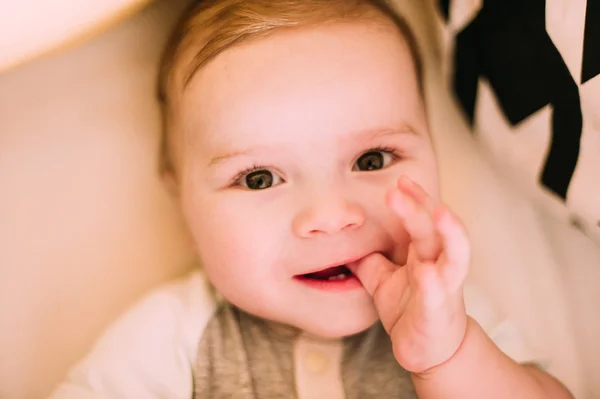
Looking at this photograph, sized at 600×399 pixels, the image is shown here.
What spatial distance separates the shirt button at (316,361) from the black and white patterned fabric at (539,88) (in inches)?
14.4

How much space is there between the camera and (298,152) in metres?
0.69

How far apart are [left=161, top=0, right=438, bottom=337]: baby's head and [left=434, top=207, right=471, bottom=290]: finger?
0.13 m

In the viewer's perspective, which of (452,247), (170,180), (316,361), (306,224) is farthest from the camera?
(170,180)

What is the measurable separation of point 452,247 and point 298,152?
0.70 ft

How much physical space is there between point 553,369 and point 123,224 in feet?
2.16

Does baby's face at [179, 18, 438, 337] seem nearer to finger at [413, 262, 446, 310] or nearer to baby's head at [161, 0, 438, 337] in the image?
baby's head at [161, 0, 438, 337]

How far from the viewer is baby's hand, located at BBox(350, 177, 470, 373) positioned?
0.57m

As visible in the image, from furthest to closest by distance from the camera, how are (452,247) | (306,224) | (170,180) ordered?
(170,180) < (306,224) < (452,247)

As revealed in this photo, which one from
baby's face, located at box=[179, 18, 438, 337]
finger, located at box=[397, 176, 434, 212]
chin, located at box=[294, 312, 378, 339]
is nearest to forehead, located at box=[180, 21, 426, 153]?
baby's face, located at box=[179, 18, 438, 337]

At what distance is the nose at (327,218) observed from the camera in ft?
2.17

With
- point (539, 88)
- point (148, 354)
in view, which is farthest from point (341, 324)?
point (539, 88)

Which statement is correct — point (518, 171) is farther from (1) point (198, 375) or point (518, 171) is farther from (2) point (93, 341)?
(2) point (93, 341)

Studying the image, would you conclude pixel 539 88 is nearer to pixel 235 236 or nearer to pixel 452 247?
pixel 452 247

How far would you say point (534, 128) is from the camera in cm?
78
